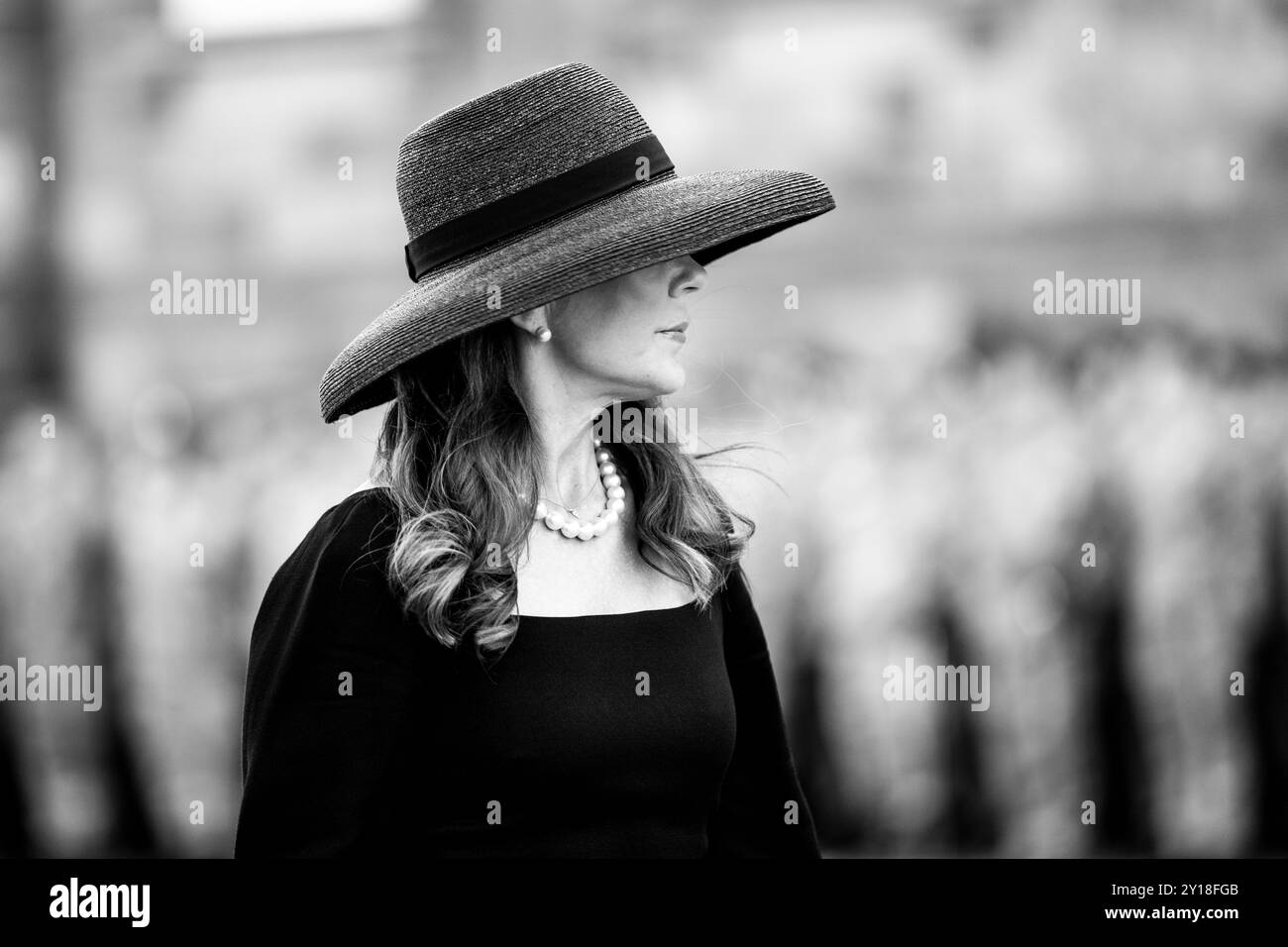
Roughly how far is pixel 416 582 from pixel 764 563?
292 centimetres

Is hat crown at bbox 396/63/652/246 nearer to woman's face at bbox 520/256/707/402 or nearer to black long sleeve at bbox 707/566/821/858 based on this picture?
woman's face at bbox 520/256/707/402

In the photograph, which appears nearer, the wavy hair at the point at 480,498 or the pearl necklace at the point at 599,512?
the wavy hair at the point at 480,498

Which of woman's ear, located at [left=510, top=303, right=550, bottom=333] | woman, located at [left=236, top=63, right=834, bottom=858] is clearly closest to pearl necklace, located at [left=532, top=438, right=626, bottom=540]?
woman, located at [left=236, top=63, right=834, bottom=858]

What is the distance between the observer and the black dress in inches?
56.1

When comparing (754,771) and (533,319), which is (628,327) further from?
(754,771)

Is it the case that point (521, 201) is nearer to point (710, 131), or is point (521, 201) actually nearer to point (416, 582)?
point (416, 582)

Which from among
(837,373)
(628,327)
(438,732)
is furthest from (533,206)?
(837,373)

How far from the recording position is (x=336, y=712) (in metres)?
1.43

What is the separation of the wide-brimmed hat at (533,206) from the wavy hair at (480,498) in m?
0.08

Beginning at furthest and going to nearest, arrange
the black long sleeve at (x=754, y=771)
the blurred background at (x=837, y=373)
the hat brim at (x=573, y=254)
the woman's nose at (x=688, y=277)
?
the blurred background at (x=837, y=373)
the black long sleeve at (x=754, y=771)
the woman's nose at (x=688, y=277)
the hat brim at (x=573, y=254)

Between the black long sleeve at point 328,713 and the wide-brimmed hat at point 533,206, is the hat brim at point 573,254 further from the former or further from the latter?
the black long sleeve at point 328,713

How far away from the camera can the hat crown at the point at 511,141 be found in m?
1.65

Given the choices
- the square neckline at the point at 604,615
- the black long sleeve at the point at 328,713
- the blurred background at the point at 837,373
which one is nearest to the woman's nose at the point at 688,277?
the square neckline at the point at 604,615

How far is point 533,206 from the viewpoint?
165 cm
